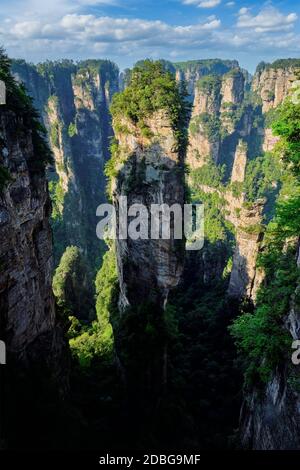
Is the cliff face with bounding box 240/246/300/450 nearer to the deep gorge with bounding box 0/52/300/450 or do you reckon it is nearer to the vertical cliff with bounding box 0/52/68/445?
the deep gorge with bounding box 0/52/300/450

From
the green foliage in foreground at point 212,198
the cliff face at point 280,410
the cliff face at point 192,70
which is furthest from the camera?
the cliff face at point 192,70

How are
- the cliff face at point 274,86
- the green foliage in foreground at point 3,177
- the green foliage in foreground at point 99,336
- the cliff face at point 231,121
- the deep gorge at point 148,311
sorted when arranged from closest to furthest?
the green foliage in foreground at point 3,177 → the deep gorge at point 148,311 → the green foliage in foreground at point 99,336 → the cliff face at point 231,121 → the cliff face at point 274,86

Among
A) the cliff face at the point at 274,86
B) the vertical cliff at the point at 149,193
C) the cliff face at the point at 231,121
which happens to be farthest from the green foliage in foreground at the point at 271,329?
the cliff face at the point at 274,86

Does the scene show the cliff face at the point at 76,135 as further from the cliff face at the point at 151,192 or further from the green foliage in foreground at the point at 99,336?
the cliff face at the point at 151,192

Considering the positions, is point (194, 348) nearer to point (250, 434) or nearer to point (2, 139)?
point (250, 434)

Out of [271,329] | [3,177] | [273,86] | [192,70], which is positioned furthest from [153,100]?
[192,70]

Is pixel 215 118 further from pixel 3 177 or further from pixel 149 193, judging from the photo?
pixel 3 177

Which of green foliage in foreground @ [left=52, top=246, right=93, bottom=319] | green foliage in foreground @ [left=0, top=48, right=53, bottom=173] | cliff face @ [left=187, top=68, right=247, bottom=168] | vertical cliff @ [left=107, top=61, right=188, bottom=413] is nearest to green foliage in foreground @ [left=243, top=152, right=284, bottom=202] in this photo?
cliff face @ [left=187, top=68, right=247, bottom=168]
